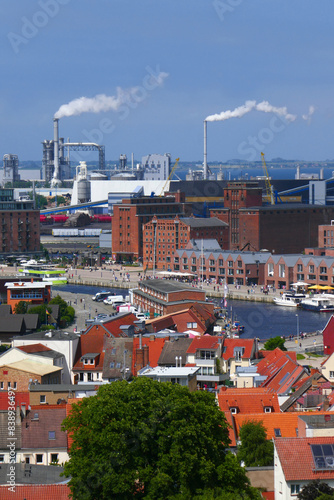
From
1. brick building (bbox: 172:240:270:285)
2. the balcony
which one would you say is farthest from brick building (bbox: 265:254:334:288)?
the balcony

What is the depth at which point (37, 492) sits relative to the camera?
16.5 metres

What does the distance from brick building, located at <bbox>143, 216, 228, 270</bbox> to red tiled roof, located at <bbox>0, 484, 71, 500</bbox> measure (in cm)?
5935

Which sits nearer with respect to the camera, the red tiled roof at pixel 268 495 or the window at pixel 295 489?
the window at pixel 295 489

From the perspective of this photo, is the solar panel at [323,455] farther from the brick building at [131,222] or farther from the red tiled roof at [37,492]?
the brick building at [131,222]

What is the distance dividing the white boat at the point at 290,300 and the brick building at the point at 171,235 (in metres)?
17.4

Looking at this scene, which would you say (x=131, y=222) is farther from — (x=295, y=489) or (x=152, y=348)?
(x=295, y=489)

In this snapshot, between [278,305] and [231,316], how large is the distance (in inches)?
353

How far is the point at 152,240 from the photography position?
3132 inches

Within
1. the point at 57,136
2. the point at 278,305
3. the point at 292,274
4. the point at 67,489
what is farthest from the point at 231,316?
the point at 57,136

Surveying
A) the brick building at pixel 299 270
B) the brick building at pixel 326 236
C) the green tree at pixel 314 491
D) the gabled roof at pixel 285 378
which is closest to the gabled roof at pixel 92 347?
the gabled roof at pixel 285 378

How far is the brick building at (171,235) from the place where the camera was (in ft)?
255

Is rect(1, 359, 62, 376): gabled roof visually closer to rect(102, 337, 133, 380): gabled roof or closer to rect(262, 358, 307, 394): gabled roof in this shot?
rect(102, 337, 133, 380): gabled roof

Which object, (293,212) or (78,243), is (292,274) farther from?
(78,243)

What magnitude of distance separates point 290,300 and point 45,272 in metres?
19.1
